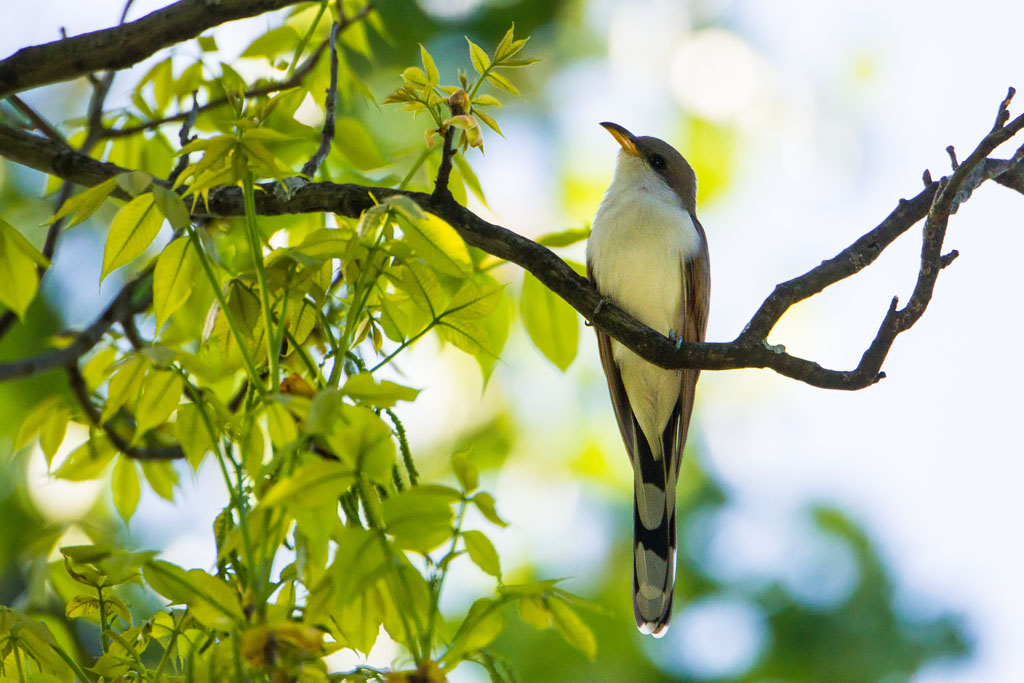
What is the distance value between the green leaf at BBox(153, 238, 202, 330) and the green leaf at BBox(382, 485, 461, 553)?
685 mm

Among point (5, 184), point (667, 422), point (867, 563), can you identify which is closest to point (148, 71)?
point (667, 422)

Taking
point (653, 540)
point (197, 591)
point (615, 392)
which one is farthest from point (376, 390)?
point (615, 392)

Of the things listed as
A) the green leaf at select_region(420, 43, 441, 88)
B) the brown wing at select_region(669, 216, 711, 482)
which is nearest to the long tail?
the brown wing at select_region(669, 216, 711, 482)

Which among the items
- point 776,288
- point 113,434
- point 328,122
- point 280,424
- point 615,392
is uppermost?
point 615,392

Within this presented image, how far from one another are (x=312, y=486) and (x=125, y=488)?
57.2 inches

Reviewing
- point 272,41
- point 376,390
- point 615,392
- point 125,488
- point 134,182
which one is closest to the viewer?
point 376,390

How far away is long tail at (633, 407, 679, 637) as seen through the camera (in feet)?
10.9

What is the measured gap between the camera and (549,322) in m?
2.31

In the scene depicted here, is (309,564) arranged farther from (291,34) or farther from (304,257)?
(291,34)

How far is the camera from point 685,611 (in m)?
6.19

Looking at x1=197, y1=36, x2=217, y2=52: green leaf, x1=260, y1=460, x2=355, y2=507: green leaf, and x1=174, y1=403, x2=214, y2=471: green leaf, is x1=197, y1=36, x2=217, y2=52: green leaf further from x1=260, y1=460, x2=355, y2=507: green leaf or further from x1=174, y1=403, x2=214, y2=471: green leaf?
x1=260, y1=460, x2=355, y2=507: green leaf

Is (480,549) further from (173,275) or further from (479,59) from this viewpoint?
(479,59)

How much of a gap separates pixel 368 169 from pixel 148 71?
0.80 metres

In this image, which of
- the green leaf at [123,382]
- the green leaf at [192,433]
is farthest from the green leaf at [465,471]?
the green leaf at [123,382]
